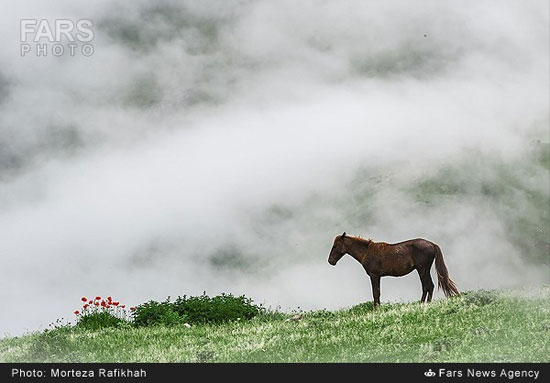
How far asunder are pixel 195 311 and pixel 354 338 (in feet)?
34.7

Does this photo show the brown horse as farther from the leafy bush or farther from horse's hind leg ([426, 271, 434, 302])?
the leafy bush

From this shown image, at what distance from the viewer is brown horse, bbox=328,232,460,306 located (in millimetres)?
26906

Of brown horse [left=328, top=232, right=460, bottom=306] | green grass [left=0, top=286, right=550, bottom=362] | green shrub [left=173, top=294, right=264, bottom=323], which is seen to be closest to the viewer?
green grass [left=0, top=286, right=550, bottom=362]

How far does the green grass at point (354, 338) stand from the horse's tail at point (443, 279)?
73 centimetres

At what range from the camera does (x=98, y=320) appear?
29250mm

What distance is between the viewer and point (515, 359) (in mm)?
16922

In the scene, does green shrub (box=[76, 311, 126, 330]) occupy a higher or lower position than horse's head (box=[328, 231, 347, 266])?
lower

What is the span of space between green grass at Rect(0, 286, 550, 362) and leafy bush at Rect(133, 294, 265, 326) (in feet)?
5.79

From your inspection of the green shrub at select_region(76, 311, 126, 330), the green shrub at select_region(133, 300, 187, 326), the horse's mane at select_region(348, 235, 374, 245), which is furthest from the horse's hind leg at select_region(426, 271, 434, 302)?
the green shrub at select_region(76, 311, 126, 330)
